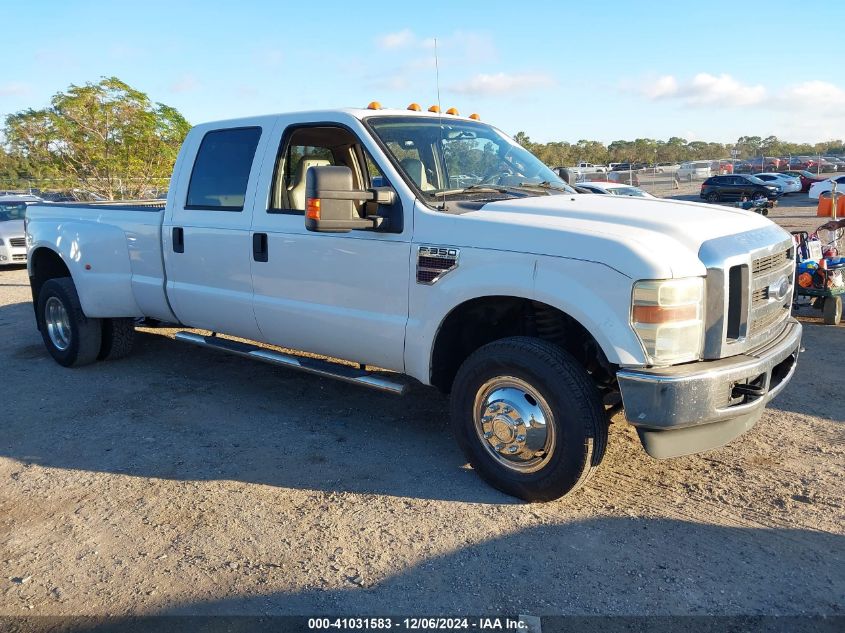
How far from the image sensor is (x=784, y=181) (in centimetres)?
3541

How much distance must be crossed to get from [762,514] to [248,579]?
102 inches

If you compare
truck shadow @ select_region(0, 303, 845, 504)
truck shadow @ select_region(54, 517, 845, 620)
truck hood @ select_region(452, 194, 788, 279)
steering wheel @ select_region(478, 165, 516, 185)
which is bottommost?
truck shadow @ select_region(54, 517, 845, 620)

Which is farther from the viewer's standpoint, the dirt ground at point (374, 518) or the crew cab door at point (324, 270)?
the crew cab door at point (324, 270)

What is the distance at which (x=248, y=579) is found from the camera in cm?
326

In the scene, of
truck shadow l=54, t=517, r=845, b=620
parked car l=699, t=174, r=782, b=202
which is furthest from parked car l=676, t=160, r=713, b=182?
truck shadow l=54, t=517, r=845, b=620

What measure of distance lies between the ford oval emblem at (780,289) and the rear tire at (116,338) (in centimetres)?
542

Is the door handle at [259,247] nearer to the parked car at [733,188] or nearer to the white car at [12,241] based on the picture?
the white car at [12,241]

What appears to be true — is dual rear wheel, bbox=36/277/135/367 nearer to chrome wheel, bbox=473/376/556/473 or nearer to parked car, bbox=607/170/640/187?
chrome wheel, bbox=473/376/556/473

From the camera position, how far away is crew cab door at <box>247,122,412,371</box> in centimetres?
432

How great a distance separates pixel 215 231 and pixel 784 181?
119ft

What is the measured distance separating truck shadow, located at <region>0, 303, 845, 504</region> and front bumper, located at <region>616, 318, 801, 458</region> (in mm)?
962

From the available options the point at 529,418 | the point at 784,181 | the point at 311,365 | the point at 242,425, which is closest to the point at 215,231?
the point at 311,365

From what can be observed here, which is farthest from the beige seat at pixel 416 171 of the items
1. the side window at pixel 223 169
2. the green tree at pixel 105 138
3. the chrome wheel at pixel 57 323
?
the green tree at pixel 105 138

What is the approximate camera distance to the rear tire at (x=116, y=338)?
22.2 ft
